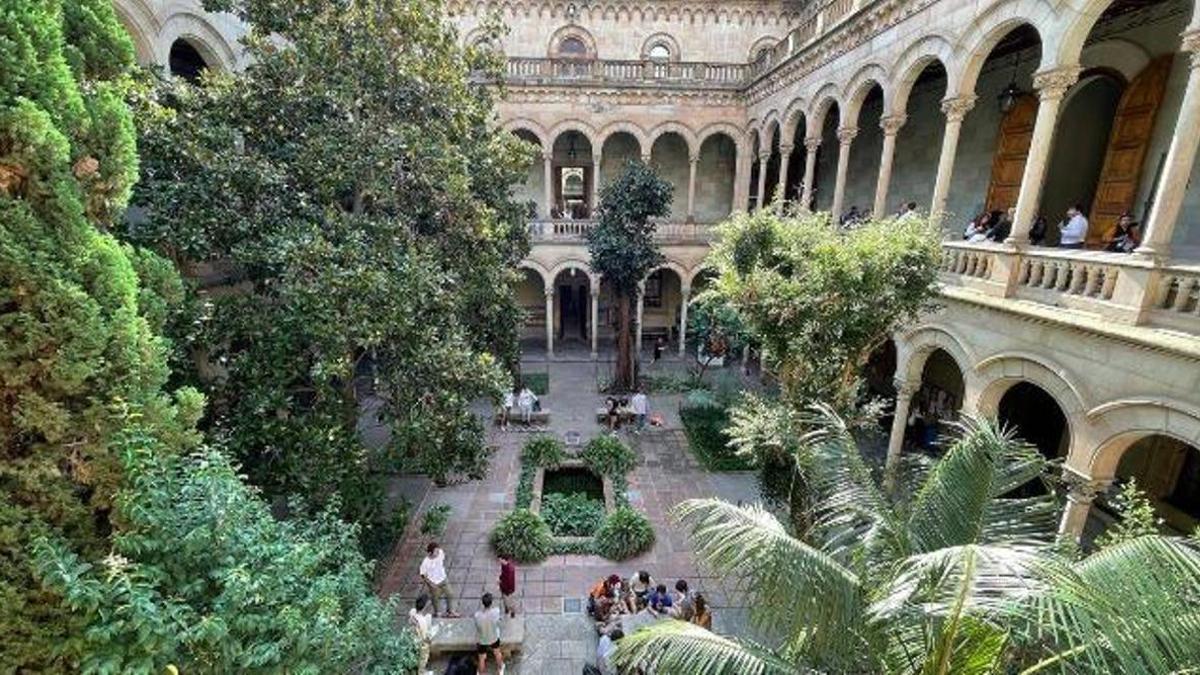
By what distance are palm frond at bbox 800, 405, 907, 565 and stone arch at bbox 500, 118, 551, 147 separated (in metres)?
17.6

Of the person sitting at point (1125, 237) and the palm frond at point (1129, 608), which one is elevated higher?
the person sitting at point (1125, 237)

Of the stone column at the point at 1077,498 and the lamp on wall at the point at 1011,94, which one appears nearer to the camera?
the stone column at the point at 1077,498

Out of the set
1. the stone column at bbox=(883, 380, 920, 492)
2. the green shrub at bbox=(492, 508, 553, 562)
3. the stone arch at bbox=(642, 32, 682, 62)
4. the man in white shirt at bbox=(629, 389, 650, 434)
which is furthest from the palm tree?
the stone arch at bbox=(642, 32, 682, 62)

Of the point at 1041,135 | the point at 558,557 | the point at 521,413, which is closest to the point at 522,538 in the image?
the point at 558,557

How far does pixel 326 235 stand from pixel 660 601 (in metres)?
7.01

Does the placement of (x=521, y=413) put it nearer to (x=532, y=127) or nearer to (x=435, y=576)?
(x=435, y=576)

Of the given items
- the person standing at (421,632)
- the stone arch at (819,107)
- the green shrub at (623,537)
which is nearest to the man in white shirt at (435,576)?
the person standing at (421,632)

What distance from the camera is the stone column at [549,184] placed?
68.6 feet

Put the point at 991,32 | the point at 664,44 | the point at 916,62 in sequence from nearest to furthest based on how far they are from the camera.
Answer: the point at 991,32, the point at 916,62, the point at 664,44

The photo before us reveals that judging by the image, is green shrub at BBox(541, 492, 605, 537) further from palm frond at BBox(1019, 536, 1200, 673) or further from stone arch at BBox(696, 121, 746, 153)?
stone arch at BBox(696, 121, 746, 153)

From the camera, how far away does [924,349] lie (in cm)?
1032

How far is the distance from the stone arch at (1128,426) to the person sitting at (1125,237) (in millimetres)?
3409

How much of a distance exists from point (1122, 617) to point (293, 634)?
16.4 ft

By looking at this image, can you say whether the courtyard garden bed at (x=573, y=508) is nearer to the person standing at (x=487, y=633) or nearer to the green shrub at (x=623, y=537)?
the green shrub at (x=623, y=537)
